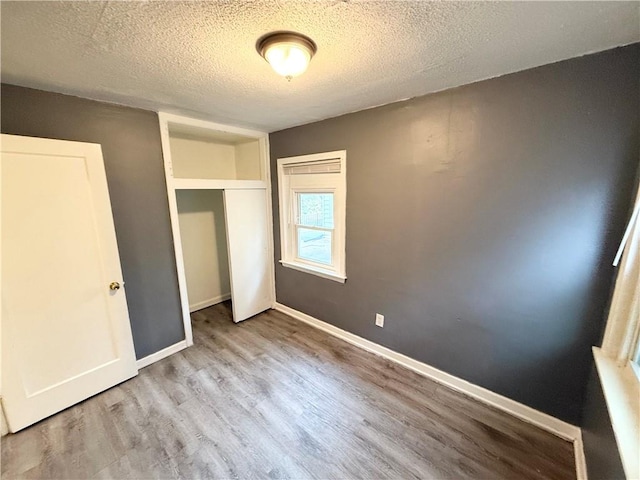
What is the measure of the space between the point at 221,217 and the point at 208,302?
→ 1.24 metres

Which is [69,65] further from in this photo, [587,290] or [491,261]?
[587,290]

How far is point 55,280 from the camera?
5.78ft

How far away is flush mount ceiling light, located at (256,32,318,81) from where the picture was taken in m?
1.17

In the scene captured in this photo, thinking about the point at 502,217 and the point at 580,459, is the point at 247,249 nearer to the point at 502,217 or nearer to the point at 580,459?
the point at 502,217

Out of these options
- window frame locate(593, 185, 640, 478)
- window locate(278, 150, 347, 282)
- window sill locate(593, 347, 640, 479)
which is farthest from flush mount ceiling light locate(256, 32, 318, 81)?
window sill locate(593, 347, 640, 479)

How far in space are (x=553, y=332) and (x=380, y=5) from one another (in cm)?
205

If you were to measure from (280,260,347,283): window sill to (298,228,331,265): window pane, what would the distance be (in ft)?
0.36

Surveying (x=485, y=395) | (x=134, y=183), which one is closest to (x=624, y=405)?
(x=485, y=395)

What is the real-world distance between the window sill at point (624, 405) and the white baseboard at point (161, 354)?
303cm

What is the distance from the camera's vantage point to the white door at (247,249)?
290 centimetres

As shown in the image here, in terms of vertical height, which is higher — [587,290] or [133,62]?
[133,62]

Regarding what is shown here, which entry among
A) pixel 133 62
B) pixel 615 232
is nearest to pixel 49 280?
pixel 133 62

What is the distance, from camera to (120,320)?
208cm

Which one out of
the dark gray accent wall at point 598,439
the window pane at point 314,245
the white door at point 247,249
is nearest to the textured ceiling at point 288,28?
the white door at point 247,249
